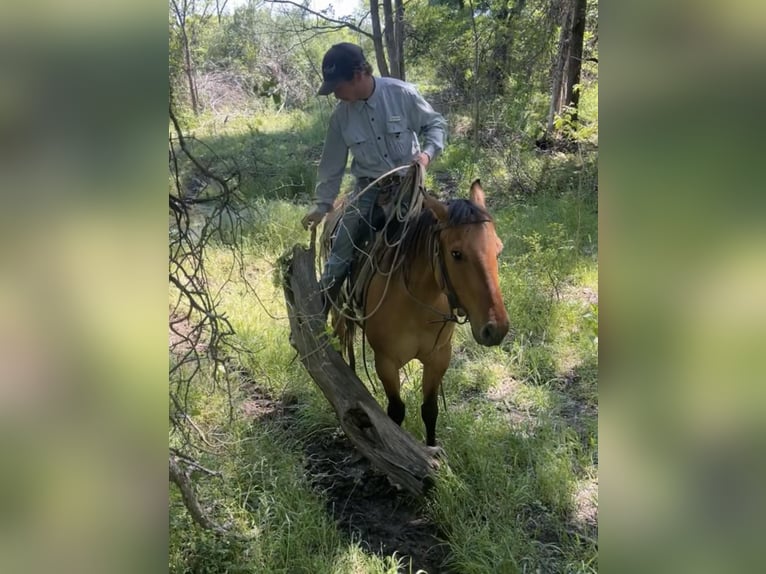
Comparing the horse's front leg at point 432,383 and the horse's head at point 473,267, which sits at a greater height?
the horse's head at point 473,267

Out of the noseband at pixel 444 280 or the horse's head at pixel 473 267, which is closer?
the horse's head at pixel 473 267

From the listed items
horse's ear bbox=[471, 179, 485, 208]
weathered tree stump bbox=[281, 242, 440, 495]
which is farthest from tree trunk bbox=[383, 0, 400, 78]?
horse's ear bbox=[471, 179, 485, 208]

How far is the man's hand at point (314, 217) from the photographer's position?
364 centimetres

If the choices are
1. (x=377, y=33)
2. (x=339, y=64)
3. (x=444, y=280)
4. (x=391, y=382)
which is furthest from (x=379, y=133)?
(x=377, y=33)

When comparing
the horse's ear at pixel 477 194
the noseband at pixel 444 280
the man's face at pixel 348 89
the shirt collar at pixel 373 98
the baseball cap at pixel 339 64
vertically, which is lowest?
the noseband at pixel 444 280

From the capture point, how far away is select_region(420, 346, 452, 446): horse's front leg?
339cm

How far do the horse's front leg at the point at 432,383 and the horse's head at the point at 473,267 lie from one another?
70 centimetres

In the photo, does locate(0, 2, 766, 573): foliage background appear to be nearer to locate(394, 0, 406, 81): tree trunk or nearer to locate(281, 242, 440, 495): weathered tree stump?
locate(281, 242, 440, 495): weathered tree stump

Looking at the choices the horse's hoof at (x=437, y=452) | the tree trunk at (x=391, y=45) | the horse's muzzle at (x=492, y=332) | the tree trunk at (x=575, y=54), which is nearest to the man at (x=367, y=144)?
the horse's hoof at (x=437, y=452)

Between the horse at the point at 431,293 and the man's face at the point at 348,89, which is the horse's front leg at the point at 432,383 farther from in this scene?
the man's face at the point at 348,89

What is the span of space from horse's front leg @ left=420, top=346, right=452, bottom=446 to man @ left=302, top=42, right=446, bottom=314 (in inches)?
29.6
